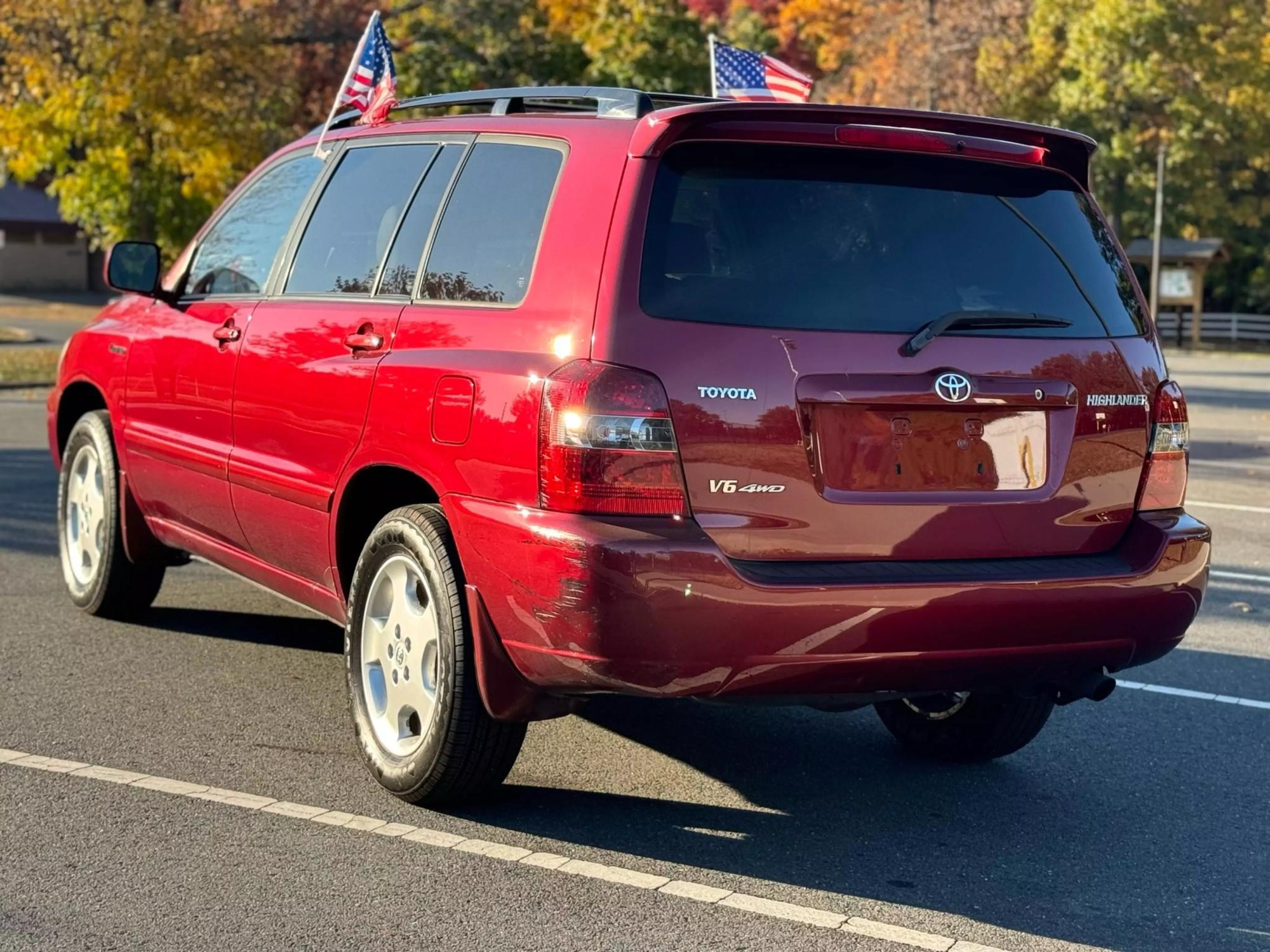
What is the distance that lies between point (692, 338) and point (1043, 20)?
52373 mm

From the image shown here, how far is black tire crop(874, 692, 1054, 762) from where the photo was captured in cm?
516

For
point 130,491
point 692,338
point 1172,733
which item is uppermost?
point 692,338

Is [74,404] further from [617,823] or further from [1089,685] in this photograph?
[1089,685]

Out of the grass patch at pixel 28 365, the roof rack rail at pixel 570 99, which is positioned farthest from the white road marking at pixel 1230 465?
the grass patch at pixel 28 365

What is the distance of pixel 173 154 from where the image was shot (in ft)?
88.5

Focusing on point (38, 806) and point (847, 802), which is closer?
point (38, 806)

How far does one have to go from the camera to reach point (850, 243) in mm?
4195

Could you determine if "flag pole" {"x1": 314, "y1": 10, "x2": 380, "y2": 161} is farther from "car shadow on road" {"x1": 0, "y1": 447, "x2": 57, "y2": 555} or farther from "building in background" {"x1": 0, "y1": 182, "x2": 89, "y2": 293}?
"building in background" {"x1": 0, "y1": 182, "x2": 89, "y2": 293}

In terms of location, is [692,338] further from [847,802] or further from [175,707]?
[175,707]

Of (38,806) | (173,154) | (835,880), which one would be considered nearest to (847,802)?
(835,880)

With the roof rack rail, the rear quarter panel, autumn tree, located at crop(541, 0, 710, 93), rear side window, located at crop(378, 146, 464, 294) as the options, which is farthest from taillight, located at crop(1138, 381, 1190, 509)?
autumn tree, located at crop(541, 0, 710, 93)

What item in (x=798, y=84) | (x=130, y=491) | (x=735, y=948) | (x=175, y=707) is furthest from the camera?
(x=798, y=84)

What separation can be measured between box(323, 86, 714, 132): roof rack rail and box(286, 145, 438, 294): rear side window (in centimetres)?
23

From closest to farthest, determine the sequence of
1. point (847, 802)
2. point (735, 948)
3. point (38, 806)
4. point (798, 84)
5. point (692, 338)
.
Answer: point (735, 948) < point (692, 338) < point (38, 806) < point (847, 802) < point (798, 84)
